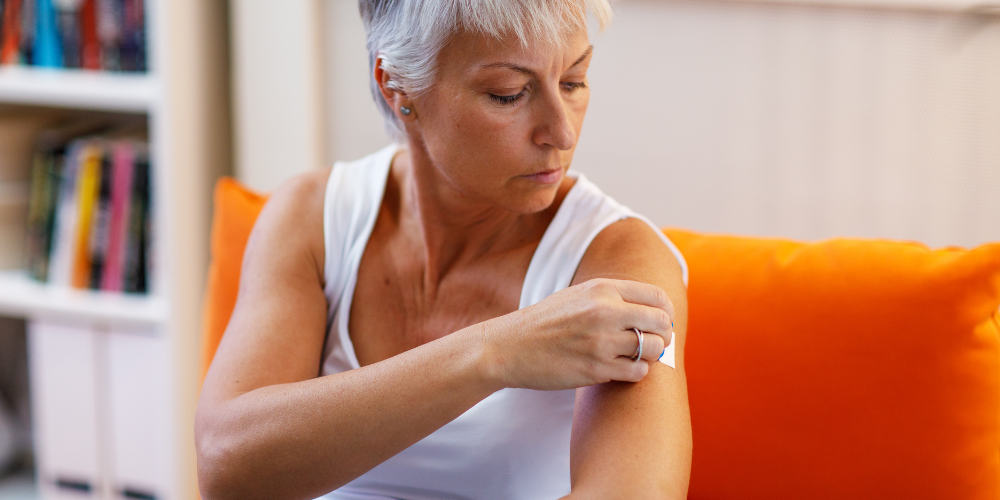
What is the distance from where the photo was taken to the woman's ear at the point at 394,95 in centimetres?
98

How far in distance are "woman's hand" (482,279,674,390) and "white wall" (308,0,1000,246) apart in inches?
25.2

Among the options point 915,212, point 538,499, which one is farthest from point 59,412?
point 915,212

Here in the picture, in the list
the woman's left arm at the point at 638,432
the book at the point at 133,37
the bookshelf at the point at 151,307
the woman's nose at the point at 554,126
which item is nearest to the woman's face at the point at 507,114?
the woman's nose at the point at 554,126

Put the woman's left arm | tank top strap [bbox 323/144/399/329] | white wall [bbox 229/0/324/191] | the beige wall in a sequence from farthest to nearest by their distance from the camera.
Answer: white wall [bbox 229/0/324/191] → the beige wall → tank top strap [bbox 323/144/399/329] → the woman's left arm

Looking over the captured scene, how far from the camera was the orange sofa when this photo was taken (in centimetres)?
98

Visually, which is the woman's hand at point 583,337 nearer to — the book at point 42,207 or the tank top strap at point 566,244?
the tank top strap at point 566,244

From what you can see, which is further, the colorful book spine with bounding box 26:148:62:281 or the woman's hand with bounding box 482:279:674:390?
the colorful book spine with bounding box 26:148:62:281

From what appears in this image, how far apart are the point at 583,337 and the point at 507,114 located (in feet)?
0.89

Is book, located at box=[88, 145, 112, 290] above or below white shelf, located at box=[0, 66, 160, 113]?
below

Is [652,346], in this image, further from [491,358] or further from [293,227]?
[293,227]

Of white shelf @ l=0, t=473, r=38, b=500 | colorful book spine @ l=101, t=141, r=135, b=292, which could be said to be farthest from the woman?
white shelf @ l=0, t=473, r=38, b=500

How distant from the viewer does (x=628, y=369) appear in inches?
32.0

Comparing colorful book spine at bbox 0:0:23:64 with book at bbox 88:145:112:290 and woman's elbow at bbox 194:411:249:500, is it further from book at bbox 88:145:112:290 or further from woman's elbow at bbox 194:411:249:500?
woman's elbow at bbox 194:411:249:500

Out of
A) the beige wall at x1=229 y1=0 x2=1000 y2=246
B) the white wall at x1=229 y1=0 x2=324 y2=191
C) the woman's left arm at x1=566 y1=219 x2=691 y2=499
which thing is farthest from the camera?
the white wall at x1=229 y1=0 x2=324 y2=191
